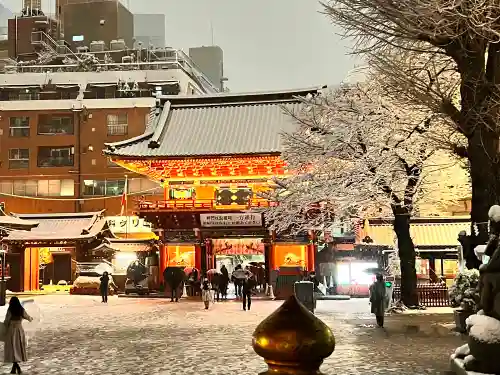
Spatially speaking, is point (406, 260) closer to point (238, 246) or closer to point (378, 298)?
point (378, 298)

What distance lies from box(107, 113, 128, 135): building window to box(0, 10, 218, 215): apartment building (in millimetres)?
87

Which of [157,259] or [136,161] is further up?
[136,161]

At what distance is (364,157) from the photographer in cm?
2400

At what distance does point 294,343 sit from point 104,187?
180 ft

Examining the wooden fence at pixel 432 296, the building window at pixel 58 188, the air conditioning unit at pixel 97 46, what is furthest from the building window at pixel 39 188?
the wooden fence at pixel 432 296

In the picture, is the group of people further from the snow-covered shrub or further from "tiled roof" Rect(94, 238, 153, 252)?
the snow-covered shrub

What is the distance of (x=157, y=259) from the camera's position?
3850 centimetres

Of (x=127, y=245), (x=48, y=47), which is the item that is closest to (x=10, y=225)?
(x=127, y=245)

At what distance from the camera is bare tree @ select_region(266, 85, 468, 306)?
23312 mm

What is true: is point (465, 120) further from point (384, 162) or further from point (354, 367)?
point (384, 162)

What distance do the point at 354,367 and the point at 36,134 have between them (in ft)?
162

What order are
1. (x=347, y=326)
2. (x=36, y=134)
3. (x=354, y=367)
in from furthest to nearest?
(x=36, y=134) < (x=347, y=326) < (x=354, y=367)

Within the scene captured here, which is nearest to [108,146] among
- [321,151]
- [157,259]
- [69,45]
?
[157,259]

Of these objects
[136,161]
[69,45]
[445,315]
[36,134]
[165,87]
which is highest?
[69,45]
